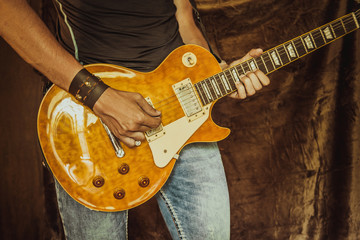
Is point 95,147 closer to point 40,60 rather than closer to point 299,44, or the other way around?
point 40,60

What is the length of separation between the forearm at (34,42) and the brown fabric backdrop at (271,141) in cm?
106

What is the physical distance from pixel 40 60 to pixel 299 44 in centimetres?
107

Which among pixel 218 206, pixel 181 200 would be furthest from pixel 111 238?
pixel 218 206

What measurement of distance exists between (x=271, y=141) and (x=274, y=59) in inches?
34.2

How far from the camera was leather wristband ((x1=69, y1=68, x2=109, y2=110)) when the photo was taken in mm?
769

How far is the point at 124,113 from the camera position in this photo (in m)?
0.77

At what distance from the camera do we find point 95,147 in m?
0.82

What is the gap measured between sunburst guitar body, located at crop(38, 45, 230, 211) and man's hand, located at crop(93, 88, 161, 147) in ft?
0.17

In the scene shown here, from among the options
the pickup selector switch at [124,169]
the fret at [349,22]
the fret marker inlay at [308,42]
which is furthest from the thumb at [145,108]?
the fret at [349,22]

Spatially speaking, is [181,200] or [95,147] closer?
[95,147]

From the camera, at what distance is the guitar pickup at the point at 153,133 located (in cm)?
91

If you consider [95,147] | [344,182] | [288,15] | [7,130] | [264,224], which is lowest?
[264,224]

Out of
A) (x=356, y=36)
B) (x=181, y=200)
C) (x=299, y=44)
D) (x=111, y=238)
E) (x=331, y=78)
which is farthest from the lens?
(x=331, y=78)

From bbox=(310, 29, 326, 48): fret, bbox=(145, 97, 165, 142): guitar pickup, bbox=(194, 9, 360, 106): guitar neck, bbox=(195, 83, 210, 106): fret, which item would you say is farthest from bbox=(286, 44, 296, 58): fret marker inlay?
bbox=(145, 97, 165, 142): guitar pickup
